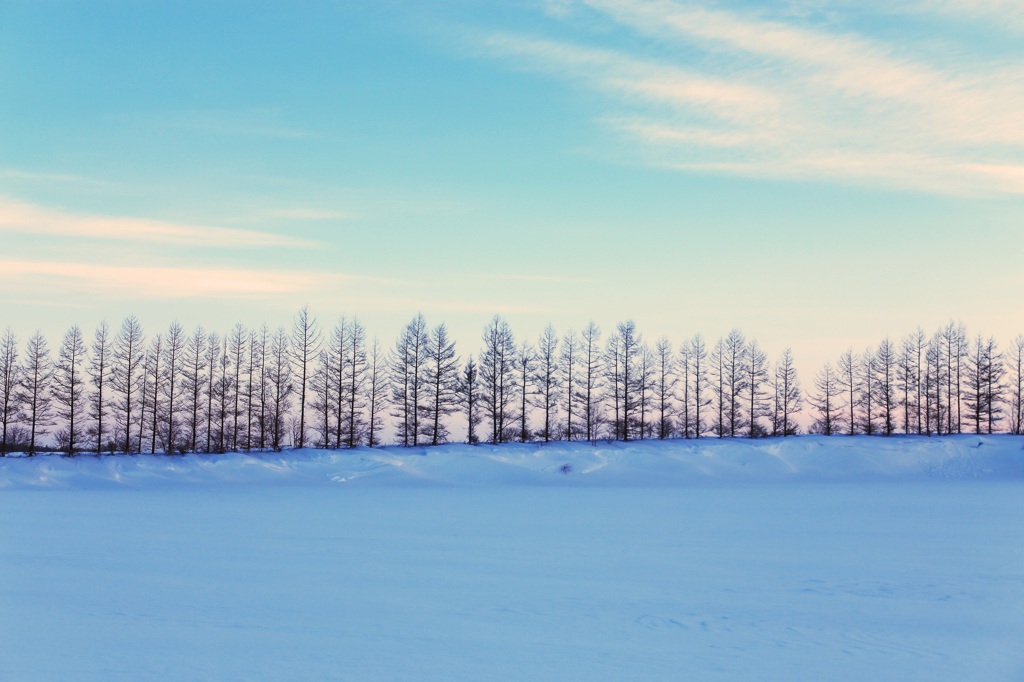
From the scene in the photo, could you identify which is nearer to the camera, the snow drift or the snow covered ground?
the snow covered ground

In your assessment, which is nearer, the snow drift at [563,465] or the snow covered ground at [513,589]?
the snow covered ground at [513,589]

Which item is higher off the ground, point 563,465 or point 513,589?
point 513,589

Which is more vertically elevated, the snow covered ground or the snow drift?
the snow covered ground

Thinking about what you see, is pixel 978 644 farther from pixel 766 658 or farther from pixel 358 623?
pixel 358 623

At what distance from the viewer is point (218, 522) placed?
17422mm

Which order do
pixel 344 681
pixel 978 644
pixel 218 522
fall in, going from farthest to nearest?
pixel 218 522 < pixel 978 644 < pixel 344 681

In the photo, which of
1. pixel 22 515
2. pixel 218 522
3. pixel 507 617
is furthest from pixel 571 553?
pixel 22 515

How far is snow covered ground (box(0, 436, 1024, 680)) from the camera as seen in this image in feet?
23.5

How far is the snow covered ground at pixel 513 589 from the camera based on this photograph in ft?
23.5

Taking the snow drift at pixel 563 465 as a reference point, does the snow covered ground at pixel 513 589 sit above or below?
above

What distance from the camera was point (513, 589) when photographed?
33.3 ft

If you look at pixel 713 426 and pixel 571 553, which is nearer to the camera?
pixel 571 553

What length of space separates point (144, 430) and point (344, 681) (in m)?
48.6

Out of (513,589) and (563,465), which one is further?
(563,465)
